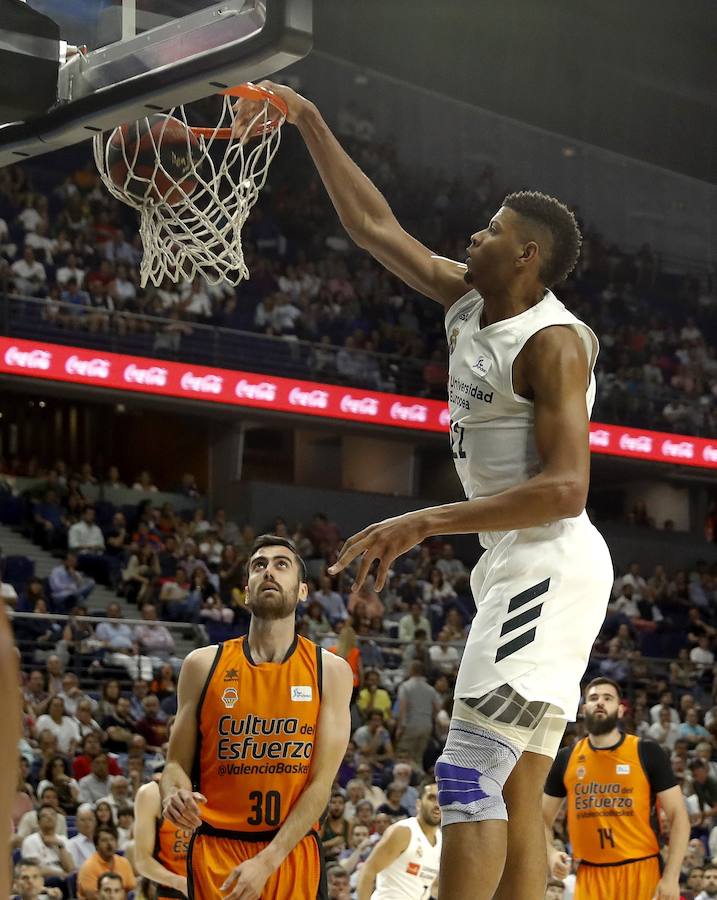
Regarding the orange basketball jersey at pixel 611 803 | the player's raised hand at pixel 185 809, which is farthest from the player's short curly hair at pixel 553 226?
the orange basketball jersey at pixel 611 803

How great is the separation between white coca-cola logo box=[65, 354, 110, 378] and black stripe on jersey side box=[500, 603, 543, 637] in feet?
44.4

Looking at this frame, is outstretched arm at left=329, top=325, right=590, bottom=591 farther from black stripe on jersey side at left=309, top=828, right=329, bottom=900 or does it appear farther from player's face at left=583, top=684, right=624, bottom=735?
player's face at left=583, top=684, right=624, bottom=735

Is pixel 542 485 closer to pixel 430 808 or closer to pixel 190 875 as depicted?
pixel 190 875

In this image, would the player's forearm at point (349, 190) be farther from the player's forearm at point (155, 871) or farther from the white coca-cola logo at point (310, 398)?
the white coca-cola logo at point (310, 398)

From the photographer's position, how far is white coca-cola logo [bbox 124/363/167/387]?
644 inches

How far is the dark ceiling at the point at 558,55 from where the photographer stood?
21.6 meters

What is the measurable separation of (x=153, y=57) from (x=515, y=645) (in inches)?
70.6

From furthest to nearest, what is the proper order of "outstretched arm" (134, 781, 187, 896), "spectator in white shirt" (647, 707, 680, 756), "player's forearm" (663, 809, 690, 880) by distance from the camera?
"spectator in white shirt" (647, 707, 680, 756)
"outstretched arm" (134, 781, 187, 896)
"player's forearm" (663, 809, 690, 880)

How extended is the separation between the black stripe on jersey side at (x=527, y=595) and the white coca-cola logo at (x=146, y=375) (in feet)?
45.2

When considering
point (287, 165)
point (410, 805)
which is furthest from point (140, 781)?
point (287, 165)

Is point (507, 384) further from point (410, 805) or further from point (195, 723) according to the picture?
point (410, 805)

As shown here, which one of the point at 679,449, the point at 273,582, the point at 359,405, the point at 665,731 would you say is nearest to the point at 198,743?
the point at 273,582

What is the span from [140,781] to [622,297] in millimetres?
15121

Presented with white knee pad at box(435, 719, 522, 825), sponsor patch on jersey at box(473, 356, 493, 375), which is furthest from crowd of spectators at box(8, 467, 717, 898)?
sponsor patch on jersey at box(473, 356, 493, 375)
